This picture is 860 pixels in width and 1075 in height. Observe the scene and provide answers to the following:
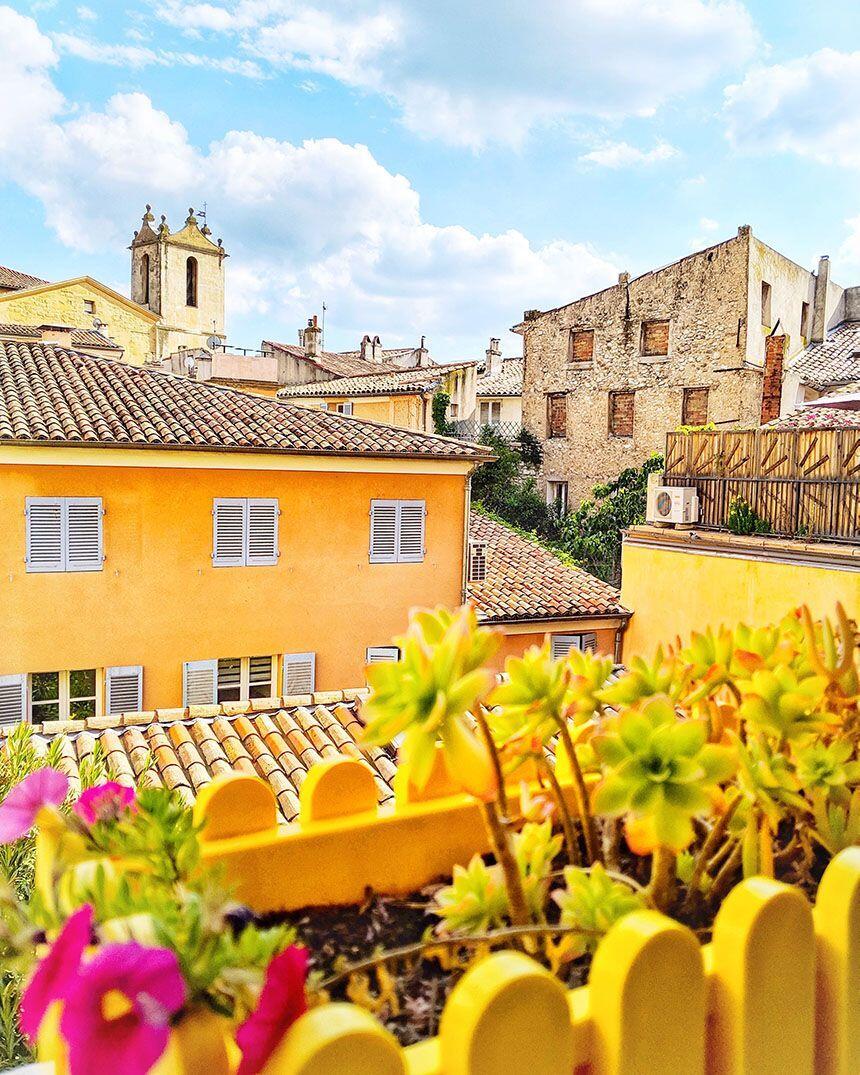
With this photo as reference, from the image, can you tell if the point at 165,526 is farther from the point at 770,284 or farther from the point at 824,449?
the point at 770,284

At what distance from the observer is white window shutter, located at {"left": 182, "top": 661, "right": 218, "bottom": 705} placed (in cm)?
1348

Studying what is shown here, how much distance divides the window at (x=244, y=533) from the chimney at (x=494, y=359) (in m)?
25.6

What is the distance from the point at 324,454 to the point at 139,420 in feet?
9.71

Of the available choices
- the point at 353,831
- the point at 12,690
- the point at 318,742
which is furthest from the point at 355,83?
the point at 353,831

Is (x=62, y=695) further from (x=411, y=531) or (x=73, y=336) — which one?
(x=73, y=336)

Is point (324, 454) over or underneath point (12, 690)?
over

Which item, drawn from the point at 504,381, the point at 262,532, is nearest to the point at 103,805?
the point at 262,532

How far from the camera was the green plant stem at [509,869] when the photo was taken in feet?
5.10

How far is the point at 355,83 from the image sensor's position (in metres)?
20.1

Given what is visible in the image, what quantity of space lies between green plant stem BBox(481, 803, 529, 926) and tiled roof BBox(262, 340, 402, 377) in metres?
35.0

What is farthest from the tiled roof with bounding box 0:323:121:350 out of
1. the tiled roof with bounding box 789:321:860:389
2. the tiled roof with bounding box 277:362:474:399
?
the tiled roof with bounding box 789:321:860:389

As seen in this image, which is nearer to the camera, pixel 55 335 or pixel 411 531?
pixel 411 531

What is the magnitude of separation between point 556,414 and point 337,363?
1288 centimetres

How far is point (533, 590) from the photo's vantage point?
1730 centimetres
